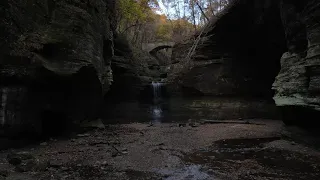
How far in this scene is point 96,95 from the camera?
14711 mm

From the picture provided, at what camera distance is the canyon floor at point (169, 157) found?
23.0 ft

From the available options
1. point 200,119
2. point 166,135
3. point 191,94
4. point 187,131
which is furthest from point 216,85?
point 166,135

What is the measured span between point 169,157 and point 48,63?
6.38 meters

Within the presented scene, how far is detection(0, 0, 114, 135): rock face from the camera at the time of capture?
9.86 m

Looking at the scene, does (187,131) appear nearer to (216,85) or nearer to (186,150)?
(186,150)

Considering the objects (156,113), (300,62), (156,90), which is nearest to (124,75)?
(156,90)

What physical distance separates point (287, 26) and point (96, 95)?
10.4 metres

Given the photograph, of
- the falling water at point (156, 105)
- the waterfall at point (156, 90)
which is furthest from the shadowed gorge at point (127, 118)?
the waterfall at point (156, 90)

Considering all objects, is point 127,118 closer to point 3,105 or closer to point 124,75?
point 124,75

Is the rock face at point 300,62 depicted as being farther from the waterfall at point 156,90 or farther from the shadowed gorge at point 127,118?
the waterfall at point 156,90

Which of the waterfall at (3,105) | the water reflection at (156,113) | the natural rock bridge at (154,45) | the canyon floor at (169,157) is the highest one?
the natural rock bridge at (154,45)

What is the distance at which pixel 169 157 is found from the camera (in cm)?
893

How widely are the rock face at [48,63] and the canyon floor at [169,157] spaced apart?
1.32m

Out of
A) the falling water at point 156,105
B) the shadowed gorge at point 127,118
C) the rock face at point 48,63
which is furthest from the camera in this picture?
the falling water at point 156,105
